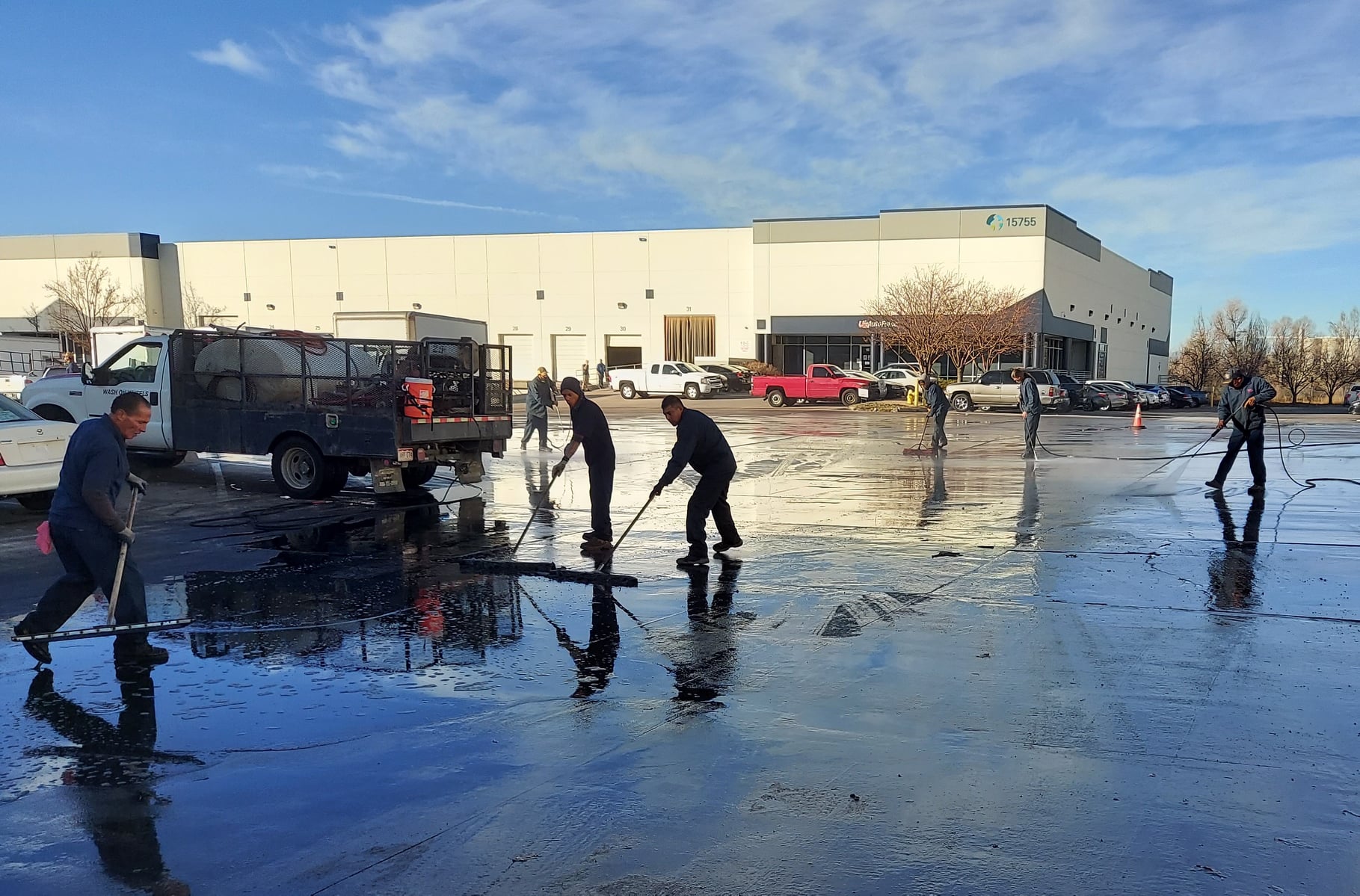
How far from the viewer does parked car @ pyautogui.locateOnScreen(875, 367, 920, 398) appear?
43219mm

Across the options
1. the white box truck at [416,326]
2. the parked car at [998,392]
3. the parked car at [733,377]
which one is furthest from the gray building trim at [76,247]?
the parked car at [998,392]

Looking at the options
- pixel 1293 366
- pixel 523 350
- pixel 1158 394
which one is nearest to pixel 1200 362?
pixel 1293 366

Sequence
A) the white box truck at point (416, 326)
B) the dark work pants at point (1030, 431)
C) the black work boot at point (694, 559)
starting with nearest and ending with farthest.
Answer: the black work boot at point (694, 559), the dark work pants at point (1030, 431), the white box truck at point (416, 326)

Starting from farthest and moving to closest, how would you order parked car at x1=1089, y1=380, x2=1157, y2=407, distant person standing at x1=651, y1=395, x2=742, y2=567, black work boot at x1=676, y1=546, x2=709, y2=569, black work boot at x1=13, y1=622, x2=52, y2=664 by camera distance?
parked car at x1=1089, y1=380, x2=1157, y2=407
distant person standing at x1=651, y1=395, x2=742, y2=567
black work boot at x1=676, y1=546, x2=709, y2=569
black work boot at x1=13, y1=622, x2=52, y2=664

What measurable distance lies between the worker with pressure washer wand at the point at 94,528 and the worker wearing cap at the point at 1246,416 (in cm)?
1249

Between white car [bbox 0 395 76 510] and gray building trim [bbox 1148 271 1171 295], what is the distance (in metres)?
84.7

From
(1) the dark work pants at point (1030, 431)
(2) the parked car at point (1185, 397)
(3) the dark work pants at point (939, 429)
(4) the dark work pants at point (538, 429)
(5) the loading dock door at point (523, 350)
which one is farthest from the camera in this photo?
(5) the loading dock door at point (523, 350)

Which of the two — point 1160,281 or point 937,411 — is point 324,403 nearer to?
point 937,411

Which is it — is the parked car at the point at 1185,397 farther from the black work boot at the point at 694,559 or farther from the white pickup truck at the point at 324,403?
the black work boot at the point at 694,559

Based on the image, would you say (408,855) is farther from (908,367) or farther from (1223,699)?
(908,367)

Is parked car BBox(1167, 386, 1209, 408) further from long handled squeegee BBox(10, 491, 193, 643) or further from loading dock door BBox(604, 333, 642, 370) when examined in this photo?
long handled squeegee BBox(10, 491, 193, 643)

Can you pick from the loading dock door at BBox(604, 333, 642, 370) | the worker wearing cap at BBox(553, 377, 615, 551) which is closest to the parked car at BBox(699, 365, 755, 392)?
the loading dock door at BBox(604, 333, 642, 370)

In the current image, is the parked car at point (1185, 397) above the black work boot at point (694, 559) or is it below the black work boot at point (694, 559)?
above

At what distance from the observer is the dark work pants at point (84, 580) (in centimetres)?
585
